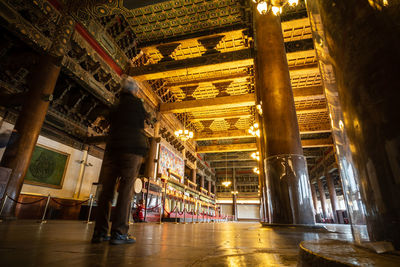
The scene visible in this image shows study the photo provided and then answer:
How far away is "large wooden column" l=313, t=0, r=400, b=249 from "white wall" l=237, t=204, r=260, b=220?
2957 centimetres

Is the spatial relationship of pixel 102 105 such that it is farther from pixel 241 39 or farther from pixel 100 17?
pixel 241 39

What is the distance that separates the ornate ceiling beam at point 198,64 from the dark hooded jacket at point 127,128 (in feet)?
22.6

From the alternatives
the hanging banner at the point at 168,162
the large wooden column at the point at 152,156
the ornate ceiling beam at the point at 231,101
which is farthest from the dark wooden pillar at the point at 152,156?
the ornate ceiling beam at the point at 231,101

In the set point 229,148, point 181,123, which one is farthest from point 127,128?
point 229,148

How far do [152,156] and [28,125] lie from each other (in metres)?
5.95

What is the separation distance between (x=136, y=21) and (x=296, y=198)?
Answer: 27.8 feet

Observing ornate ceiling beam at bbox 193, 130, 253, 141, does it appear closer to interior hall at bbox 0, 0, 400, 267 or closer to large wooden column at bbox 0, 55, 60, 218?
interior hall at bbox 0, 0, 400, 267

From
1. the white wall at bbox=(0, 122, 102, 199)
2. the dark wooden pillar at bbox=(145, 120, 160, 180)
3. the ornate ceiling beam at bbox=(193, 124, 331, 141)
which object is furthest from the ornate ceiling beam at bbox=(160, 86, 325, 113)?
the white wall at bbox=(0, 122, 102, 199)

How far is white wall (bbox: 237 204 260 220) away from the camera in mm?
27725

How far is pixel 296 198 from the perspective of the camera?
9.23ft

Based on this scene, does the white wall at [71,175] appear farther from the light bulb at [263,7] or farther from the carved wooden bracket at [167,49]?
the light bulb at [263,7]

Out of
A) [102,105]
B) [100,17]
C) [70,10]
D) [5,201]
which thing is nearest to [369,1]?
[5,201]

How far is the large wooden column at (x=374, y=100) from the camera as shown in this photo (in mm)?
→ 401

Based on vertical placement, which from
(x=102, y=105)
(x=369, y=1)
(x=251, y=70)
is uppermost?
(x=251, y=70)
